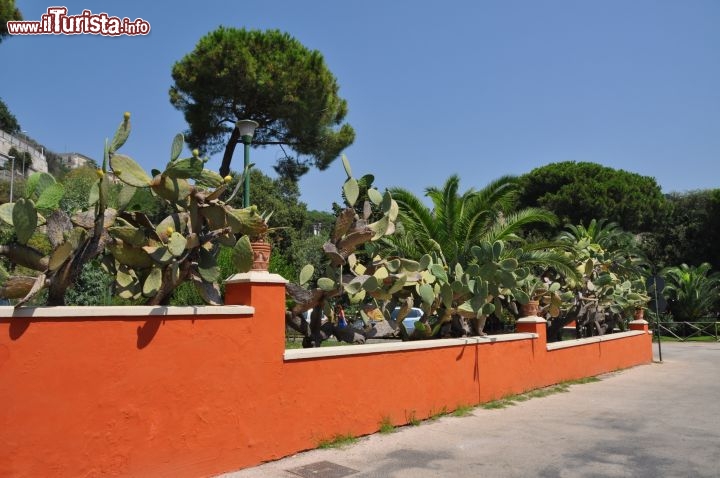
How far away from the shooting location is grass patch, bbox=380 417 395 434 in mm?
7262

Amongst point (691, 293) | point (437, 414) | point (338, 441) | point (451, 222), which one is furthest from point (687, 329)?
point (338, 441)

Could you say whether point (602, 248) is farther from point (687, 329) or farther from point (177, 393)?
point (177, 393)

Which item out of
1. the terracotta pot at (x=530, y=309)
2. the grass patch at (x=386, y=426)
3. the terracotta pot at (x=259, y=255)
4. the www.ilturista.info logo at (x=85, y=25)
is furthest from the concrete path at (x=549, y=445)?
the www.ilturista.info logo at (x=85, y=25)

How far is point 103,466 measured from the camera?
15.2ft

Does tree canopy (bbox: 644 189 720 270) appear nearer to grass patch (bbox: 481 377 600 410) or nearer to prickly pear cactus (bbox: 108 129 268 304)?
grass patch (bbox: 481 377 600 410)

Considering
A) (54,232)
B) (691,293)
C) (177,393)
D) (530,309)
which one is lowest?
(177,393)

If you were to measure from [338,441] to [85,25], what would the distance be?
11.0 meters

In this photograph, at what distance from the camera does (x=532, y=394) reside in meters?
10.6

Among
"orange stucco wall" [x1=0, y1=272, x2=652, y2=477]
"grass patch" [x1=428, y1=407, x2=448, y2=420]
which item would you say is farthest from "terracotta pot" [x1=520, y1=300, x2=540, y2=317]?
"orange stucco wall" [x1=0, y1=272, x2=652, y2=477]

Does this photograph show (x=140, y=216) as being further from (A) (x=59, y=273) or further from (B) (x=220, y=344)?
(B) (x=220, y=344)

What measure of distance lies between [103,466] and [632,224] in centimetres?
3866

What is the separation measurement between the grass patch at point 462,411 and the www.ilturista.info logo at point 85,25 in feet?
34.4

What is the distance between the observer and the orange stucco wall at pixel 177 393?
4.35 meters

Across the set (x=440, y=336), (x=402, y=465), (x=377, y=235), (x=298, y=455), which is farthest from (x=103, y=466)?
(x=440, y=336)
